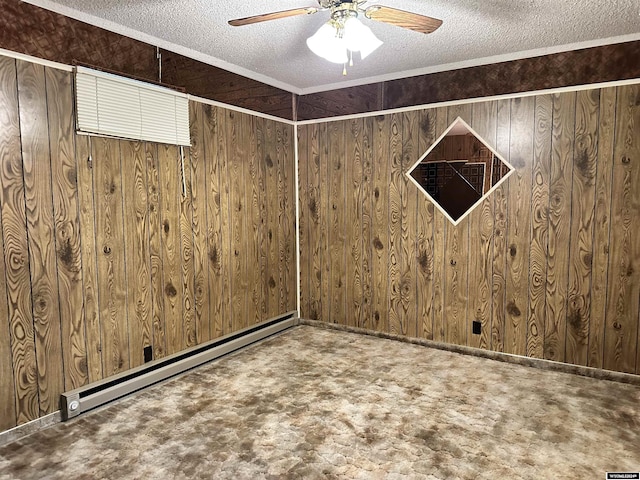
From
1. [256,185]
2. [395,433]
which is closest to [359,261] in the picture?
[256,185]

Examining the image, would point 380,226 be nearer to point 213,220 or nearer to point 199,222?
point 213,220

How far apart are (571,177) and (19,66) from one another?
3.83 meters

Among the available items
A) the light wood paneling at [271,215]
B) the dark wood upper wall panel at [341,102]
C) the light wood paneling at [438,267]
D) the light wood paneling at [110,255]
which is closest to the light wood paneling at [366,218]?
the dark wood upper wall panel at [341,102]

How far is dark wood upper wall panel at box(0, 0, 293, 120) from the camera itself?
2484 millimetres

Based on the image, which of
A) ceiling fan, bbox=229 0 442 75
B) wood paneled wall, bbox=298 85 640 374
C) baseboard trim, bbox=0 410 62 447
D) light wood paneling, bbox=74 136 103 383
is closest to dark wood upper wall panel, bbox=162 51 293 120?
wood paneled wall, bbox=298 85 640 374

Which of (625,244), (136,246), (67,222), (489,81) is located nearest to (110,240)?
(136,246)

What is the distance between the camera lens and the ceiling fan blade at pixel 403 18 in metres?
2.08

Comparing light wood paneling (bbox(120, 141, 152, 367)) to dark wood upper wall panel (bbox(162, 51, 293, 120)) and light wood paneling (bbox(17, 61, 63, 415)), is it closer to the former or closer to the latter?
light wood paneling (bbox(17, 61, 63, 415))

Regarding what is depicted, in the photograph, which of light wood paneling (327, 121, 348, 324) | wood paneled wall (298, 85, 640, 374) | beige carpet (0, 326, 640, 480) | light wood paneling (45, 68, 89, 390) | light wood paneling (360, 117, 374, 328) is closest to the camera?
beige carpet (0, 326, 640, 480)

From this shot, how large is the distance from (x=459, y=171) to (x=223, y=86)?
7.22ft

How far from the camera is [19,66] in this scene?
248 centimetres

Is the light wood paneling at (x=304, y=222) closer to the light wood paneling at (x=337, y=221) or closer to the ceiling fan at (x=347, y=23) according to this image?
the light wood paneling at (x=337, y=221)

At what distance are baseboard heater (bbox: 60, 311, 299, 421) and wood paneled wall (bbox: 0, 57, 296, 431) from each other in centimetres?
6

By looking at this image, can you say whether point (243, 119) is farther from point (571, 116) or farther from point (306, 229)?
point (571, 116)
